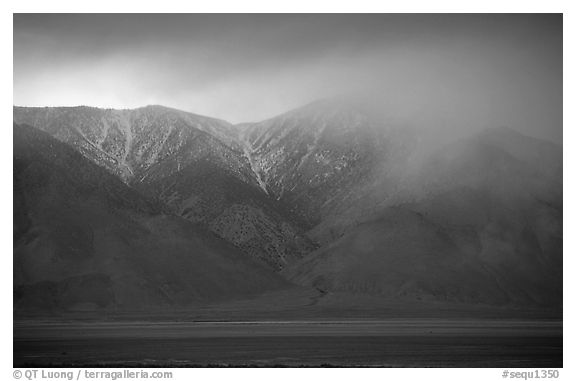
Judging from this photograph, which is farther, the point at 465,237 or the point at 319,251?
the point at 319,251

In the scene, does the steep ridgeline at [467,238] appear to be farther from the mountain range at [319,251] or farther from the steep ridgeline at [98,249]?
the steep ridgeline at [98,249]

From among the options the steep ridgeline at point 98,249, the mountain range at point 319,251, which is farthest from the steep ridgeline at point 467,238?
the steep ridgeline at point 98,249

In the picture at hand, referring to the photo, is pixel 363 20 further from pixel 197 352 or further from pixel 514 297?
pixel 514 297

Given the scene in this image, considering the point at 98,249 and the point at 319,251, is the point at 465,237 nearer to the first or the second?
the point at 319,251

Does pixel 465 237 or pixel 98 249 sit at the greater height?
pixel 465 237

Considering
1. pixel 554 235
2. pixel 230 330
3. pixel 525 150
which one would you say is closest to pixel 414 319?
pixel 230 330

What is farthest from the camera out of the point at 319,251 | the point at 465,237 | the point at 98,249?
the point at 319,251

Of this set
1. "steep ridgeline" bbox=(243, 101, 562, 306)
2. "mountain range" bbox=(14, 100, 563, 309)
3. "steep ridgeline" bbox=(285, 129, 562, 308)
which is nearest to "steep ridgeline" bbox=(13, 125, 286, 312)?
"mountain range" bbox=(14, 100, 563, 309)

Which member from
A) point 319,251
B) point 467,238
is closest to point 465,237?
point 467,238

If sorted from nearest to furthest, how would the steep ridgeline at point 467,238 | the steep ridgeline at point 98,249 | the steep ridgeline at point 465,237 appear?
the steep ridgeline at point 98,249, the steep ridgeline at point 467,238, the steep ridgeline at point 465,237
